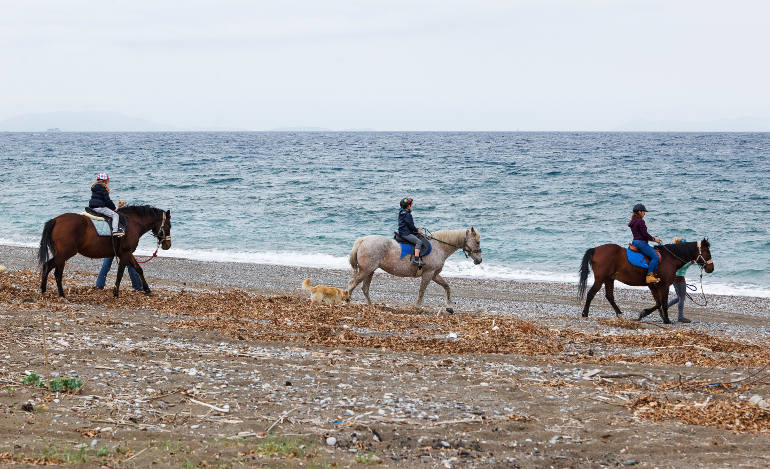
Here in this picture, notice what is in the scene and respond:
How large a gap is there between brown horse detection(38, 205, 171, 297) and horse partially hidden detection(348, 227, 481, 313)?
468 cm

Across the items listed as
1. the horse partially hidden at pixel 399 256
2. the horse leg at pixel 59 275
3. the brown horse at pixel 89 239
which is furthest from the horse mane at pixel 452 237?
the horse leg at pixel 59 275

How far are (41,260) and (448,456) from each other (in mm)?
11583

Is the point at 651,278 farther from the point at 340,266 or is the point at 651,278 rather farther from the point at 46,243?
the point at 340,266

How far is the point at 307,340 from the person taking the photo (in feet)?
40.2

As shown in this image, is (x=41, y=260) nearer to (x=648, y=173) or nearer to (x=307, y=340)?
(x=307, y=340)

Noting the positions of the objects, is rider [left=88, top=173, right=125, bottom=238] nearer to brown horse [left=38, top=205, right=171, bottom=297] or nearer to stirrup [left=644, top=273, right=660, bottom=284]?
brown horse [left=38, top=205, right=171, bottom=297]

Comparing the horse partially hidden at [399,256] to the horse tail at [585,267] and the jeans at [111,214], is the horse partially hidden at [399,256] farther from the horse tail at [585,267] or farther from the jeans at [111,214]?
the jeans at [111,214]

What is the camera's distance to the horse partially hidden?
17297 millimetres

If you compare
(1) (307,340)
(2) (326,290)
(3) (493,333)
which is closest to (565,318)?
(3) (493,333)

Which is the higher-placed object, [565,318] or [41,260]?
[41,260]

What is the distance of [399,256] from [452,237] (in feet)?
4.69

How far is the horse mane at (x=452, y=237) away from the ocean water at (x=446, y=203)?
29.8ft

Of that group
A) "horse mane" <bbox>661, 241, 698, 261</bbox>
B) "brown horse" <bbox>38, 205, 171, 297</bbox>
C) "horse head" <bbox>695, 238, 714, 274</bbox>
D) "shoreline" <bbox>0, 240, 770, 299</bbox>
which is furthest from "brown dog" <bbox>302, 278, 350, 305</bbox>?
"shoreline" <bbox>0, 240, 770, 299</bbox>

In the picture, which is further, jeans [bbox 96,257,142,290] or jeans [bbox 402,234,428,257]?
jeans [bbox 402,234,428,257]
